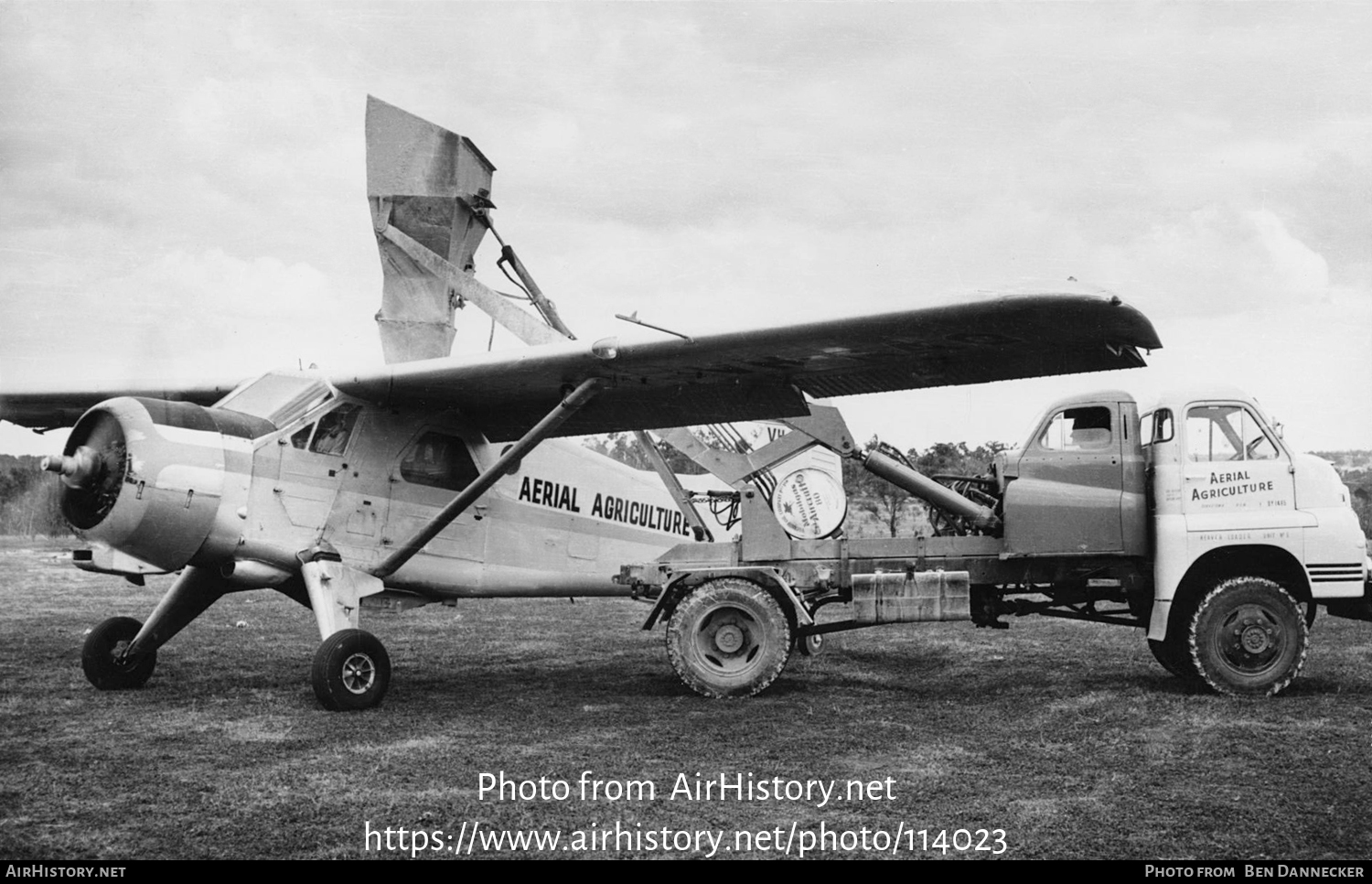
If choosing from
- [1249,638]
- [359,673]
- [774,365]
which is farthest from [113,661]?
[1249,638]

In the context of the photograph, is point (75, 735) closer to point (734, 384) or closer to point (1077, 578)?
point (734, 384)

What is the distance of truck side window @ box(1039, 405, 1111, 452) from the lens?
858 cm

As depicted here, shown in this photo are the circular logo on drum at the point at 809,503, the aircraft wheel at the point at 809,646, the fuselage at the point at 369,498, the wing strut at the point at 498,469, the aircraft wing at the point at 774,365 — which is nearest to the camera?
the aircraft wing at the point at 774,365

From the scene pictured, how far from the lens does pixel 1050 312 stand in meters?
6.71

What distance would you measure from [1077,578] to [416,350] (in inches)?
292

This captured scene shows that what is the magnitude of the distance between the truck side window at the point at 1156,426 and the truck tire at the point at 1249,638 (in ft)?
4.05

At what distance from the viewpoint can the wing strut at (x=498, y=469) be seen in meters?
8.49

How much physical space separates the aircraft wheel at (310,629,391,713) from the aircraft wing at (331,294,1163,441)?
2125mm

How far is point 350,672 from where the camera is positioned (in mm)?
7738

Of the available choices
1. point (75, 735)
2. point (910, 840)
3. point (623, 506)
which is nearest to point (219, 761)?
point (75, 735)

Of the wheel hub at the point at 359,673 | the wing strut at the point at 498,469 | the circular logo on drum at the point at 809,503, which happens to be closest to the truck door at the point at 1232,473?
the circular logo on drum at the point at 809,503

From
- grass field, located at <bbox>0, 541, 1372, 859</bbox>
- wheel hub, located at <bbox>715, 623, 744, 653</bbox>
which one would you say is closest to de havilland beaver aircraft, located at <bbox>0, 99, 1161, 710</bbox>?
grass field, located at <bbox>0, 541, 1372, 859</bbox>

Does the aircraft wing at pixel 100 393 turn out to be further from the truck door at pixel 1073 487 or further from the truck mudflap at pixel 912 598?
the truck door at pixel 1073 487

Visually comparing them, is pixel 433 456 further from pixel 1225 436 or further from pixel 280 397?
pixel 1225 436
